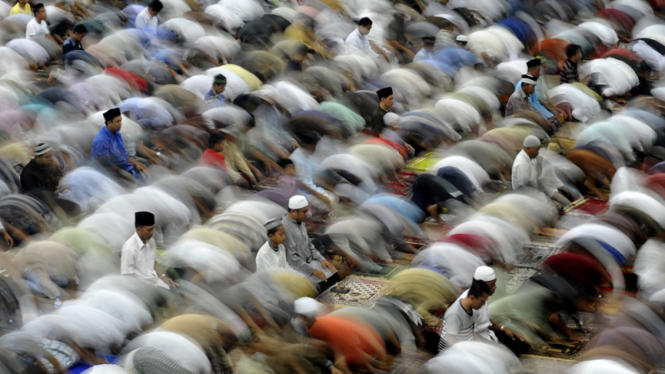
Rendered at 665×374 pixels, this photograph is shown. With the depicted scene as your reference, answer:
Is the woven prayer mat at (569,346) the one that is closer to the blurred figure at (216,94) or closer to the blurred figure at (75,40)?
the blurred figure at (216,94)

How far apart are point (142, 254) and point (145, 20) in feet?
24.0

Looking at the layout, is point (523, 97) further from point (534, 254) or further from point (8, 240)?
point (8, 240)

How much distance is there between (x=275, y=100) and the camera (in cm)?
1176

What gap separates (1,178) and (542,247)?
189 inches

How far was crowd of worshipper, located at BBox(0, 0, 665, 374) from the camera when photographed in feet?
22.6

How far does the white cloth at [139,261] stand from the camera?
775 centimetres

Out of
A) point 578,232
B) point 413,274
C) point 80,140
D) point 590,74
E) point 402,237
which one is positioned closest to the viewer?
point 413,274

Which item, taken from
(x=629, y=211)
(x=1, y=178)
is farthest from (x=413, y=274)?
(x=1, y=178)

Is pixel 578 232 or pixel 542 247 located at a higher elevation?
pixel 578 232

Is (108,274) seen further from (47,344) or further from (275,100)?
(275,100)

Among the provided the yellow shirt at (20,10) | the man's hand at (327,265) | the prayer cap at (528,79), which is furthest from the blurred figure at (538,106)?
the yellow shirt at (20,10)

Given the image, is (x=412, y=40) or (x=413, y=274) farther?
(x=412, y=40)

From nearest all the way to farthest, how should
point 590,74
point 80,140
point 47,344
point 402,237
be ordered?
point 47,344 < point 402,237 < point 80,140 < point 590,74

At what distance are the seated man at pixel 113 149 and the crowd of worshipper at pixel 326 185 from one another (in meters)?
0.02
